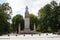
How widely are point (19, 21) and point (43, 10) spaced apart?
713 inches

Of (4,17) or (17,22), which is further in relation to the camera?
(17,22)

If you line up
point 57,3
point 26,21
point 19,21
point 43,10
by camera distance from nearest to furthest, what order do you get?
point 26,21, point 57,3, point 43,10, point 19,21

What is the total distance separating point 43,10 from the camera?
90062mm

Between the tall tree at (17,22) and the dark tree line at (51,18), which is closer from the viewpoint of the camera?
the dark tree line at (51,18)

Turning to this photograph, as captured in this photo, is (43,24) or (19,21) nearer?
(43,24)

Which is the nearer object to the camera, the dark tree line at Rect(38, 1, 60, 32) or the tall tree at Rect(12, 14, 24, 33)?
the dark tree line at Rect(38, 1, 60, 32)

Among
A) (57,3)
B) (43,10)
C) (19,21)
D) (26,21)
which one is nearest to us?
(26,21)

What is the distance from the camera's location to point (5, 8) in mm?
78562

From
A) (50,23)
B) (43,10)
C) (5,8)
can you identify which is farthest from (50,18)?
(5,8)

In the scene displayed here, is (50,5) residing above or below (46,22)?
above

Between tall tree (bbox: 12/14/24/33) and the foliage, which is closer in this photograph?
the foliage

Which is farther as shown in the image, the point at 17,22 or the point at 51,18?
the point at 17,22

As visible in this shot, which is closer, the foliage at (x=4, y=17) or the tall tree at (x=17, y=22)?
the foliage at (x=4, y=17)

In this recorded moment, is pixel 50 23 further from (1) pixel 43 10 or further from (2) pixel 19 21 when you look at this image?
(2) pixel 19 21
